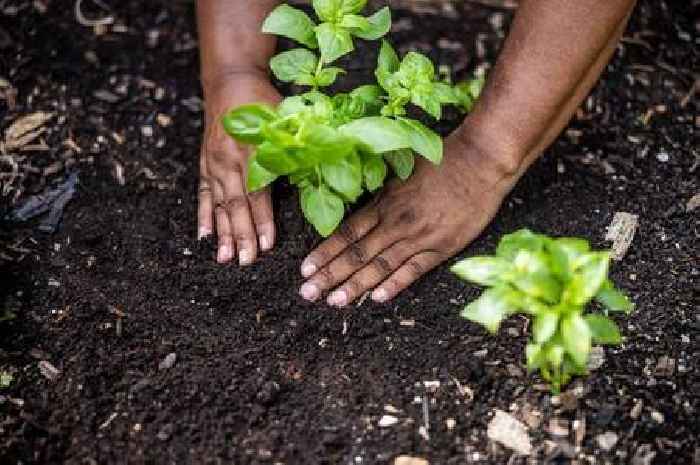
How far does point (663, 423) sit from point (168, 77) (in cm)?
173

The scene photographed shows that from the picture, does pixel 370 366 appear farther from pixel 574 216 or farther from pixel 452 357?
pixel 574 216

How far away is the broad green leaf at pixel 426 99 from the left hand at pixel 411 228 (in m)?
0.25

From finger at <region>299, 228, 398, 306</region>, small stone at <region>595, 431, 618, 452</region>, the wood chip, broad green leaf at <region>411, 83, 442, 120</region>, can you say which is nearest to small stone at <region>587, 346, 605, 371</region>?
small stone at <region>595, 431, 618, 452</region>

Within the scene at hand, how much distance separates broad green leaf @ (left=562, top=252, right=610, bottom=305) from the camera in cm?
171

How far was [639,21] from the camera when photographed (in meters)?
3.05

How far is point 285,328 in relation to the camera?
2229 millimetres

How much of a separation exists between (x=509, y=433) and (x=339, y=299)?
501mm

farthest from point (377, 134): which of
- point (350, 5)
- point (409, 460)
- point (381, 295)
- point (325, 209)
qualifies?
point (409, 460)

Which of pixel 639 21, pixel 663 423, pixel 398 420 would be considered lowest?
pixel 398 420

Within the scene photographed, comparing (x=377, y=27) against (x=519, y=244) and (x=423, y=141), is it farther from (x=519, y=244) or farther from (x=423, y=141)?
(x=519, y=244)

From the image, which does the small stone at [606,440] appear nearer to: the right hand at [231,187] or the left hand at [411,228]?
the left hand at [411,228]

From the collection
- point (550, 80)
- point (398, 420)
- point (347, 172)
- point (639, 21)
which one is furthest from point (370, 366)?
point (639, 21)

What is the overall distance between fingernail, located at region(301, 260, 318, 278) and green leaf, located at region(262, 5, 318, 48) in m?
0.53

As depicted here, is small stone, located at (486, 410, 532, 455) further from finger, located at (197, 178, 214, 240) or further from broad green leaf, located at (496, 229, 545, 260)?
finger, located at (197, 178, 214, 240)
